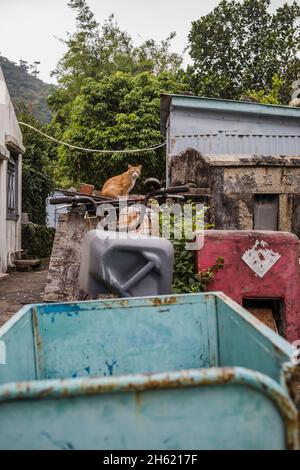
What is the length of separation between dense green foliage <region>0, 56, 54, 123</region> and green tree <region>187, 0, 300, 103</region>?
16225 mm

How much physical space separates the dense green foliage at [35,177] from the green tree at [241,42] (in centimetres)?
1006

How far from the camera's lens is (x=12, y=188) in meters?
10.1

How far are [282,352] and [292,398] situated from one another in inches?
6.6

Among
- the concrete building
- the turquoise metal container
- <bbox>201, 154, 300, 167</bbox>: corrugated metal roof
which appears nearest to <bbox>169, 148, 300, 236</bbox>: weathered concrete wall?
<bbox>201, 154, 300, 167</bbox>: corrugated metal roof

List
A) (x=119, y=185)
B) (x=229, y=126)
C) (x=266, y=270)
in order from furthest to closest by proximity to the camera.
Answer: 1. (x=229, y=126)
2. (x=119, y=185)
3. (x=266, y=270)

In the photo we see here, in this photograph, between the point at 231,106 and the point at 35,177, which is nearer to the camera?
the point at 231,106

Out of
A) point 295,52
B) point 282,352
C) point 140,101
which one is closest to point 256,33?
point 295,52

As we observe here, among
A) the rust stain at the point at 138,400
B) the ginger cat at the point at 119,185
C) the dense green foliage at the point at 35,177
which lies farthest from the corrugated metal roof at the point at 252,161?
the dense green foliage at the point at 35,177

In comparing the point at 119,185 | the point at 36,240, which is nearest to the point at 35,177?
the point at 36,240

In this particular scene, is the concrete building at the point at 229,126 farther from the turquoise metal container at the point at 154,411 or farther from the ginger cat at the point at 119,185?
the turquoise metal container at the point at 154,411

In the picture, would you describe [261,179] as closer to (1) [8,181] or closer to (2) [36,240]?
(1) [8,181]

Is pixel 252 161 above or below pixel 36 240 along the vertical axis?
above

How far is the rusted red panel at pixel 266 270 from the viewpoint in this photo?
3.50 m

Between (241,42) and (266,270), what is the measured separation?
2113cm
